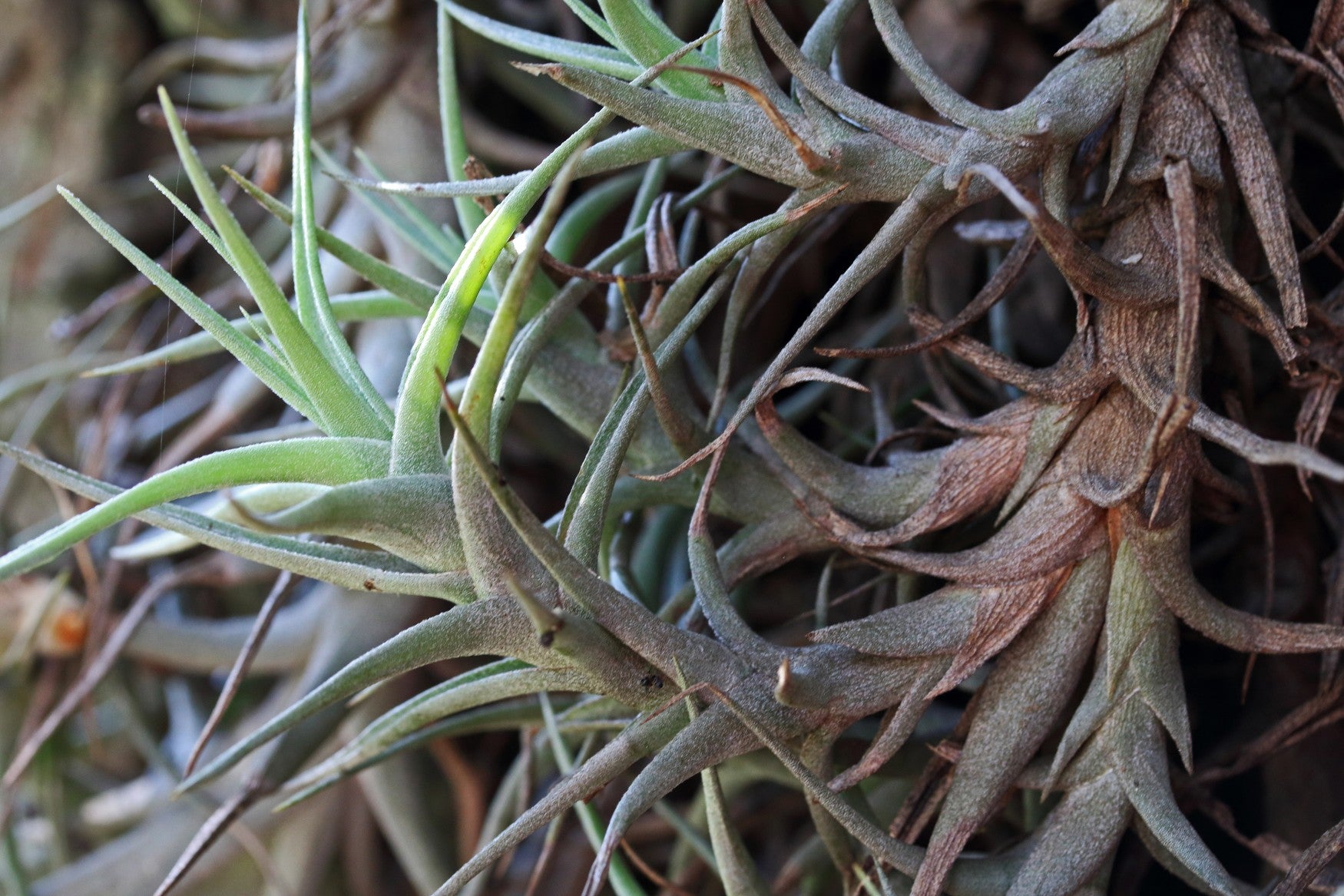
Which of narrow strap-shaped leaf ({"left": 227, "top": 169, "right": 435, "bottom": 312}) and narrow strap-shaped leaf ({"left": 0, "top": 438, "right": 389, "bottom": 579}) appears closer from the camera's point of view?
narrow strap-shaped leaf ({"left": 0, "top": 438, "right": 389, "bottom": 579})

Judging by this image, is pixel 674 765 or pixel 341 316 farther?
pixel 341 316

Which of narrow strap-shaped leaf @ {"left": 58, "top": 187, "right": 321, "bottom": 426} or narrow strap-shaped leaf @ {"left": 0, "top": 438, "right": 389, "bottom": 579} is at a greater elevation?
narrow strap-shaped leaf @ {"left": 58, "top": 187, "right": 321, "bottom": 426}

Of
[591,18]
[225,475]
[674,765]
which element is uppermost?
[591,18]

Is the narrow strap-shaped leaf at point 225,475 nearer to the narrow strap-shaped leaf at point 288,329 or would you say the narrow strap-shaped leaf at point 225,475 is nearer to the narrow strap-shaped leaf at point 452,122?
the narrow strap-shaped leaf at point 288,329

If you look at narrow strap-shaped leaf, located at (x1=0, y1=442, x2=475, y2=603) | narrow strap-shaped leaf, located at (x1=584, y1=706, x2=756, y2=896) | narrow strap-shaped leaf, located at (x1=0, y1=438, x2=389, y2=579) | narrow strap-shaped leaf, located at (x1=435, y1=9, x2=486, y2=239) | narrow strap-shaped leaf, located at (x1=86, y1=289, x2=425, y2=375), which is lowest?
narrow strap-shaped leaf, located at (x1=584, y1=706, x2=756, y2=896)

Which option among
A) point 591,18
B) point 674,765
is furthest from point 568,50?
point 674,765

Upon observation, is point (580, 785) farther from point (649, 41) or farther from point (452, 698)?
point (649, 41)

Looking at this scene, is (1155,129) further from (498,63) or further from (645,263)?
(498,63)

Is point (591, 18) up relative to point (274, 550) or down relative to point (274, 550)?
up

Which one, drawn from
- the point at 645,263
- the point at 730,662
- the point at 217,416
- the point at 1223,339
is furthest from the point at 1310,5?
the point at 217,416

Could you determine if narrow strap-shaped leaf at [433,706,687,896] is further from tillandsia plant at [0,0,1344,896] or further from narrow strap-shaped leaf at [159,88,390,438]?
narrow strap-shaped leaf at [159,88,390,438]

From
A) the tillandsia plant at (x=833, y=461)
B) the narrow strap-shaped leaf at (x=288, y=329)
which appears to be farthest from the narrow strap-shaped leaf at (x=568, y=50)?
the narrow strap-shaped leaf at (x=288, y=329)

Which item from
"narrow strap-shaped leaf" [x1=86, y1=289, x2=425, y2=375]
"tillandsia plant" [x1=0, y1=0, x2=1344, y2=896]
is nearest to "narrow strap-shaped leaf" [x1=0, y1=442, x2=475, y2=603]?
"tillandsia plant" [x1=0, y1=0, x2=1344, y2=896]
